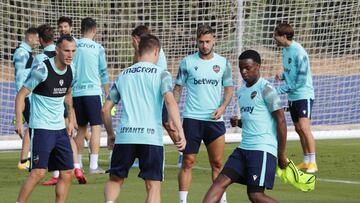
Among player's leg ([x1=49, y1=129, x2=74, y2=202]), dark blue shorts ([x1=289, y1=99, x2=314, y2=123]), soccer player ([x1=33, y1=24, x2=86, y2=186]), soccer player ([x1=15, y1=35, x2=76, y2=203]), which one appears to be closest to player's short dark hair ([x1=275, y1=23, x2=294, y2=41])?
dark blue shorts ([x1=289, y1=99, x2=314, y2=123])

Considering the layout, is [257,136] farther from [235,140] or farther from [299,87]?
[235,140]

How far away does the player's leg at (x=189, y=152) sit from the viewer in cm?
1219

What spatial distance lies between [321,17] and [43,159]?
12366 millimetres

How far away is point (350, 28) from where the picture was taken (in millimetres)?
23047

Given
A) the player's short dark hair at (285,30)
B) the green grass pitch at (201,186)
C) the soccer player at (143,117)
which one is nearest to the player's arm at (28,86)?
the soccer player at (143,117)

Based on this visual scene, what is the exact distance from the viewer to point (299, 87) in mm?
16234

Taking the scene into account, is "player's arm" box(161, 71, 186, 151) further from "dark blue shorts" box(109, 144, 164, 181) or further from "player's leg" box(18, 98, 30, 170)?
"player's leg" box(18, 98, 30, 170)

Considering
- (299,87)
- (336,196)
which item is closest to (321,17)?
(299,87)

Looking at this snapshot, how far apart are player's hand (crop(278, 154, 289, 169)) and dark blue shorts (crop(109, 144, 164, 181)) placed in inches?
46.2

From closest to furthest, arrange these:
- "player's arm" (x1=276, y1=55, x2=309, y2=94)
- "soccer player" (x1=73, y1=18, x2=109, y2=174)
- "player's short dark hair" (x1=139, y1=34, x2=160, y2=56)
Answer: "player's short dark hair" (x1=139, y1=34, x2=160, y2=56)
"soccer player" (x1=73, y1=18, x2=109, y2=174)
"player's arm" (x1=276, y1=55, x2=309, y2=94)

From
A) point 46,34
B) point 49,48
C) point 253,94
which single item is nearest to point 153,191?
point 253,94

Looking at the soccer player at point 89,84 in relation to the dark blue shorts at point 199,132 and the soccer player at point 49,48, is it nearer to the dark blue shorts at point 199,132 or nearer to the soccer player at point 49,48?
the soccer player at point 49,48

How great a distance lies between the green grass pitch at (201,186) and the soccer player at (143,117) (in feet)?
8.68

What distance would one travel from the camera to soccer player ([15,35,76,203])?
452 inches
